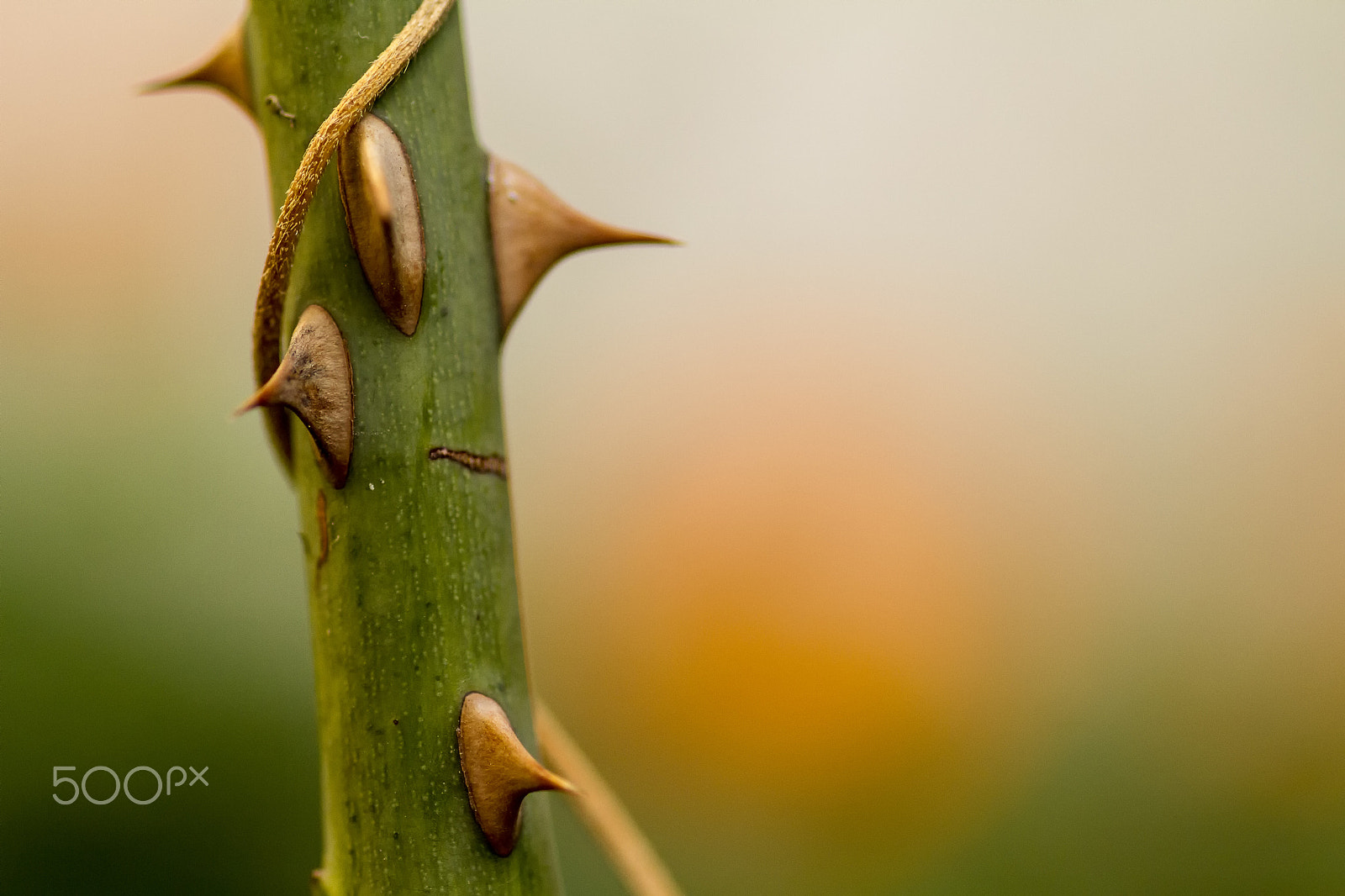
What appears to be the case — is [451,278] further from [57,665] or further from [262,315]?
[57,665]

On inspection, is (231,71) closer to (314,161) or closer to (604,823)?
(314,161)

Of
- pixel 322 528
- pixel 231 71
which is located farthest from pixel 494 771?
pixel 231 71

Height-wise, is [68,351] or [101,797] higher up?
[68,351]

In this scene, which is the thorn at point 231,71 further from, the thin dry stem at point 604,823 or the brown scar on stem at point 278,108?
the thin dry stem at point 604,823

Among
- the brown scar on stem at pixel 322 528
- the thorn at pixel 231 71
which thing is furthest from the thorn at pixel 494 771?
the thorn at pixel 231 71

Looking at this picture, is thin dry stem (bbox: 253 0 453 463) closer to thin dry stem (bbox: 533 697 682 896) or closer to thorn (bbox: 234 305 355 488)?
thorn (bbox: 234 305 355 488)

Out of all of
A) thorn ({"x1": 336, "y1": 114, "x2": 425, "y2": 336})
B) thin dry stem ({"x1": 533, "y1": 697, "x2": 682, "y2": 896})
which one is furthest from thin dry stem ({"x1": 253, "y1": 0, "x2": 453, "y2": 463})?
thin dry stem ({"x1": 533, "y1": 697, "x2": 682, "y2": 896})

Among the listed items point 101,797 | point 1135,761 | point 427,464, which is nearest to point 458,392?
point 427,464
